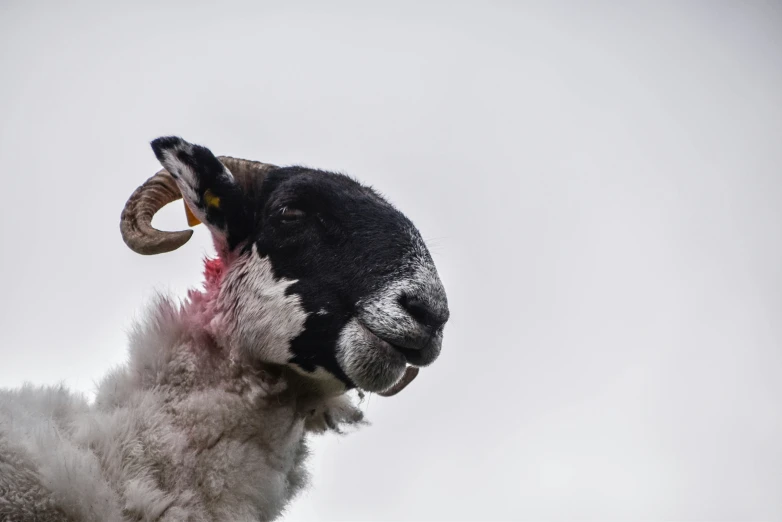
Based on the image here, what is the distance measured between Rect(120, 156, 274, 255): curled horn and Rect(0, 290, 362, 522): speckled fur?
1.59 feet

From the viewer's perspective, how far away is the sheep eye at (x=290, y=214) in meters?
5.50

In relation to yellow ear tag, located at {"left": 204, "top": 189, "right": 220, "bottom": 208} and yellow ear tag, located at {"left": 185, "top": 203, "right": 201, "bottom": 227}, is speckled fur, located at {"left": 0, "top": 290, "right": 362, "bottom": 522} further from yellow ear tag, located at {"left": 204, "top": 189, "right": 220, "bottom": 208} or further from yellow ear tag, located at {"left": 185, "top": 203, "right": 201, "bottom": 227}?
yellow ear tag, located at {"left": 185, "top": 203, "right": 201, "bottom": 227}

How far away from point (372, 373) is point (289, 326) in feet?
2.21

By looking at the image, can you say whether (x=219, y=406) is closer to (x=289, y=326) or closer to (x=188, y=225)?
(x=289, y=326)

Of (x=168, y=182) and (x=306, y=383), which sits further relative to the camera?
(x=168, y=182)

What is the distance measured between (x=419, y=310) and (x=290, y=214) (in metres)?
1.32

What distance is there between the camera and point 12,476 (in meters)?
4.04

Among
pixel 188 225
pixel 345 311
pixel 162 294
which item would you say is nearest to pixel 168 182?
pixel 188 225

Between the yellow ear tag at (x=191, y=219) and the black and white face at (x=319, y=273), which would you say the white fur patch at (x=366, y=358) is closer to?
the black and white face at (x=319, y=273)

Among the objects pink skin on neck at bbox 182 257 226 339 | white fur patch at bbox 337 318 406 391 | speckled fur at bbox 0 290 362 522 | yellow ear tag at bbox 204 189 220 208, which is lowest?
speckled fur at bbox 0 290 362 522

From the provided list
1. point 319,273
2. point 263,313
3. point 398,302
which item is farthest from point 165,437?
point 398,302

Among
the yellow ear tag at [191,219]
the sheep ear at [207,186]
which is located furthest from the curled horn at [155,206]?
the sheep ear at [207,186]

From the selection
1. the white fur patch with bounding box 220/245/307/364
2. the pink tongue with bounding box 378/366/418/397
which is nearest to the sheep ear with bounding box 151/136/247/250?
the white fur patch with bounding box 220/245/307/364

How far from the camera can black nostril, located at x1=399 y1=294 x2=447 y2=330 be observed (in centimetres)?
488
